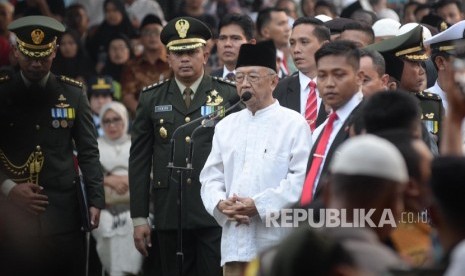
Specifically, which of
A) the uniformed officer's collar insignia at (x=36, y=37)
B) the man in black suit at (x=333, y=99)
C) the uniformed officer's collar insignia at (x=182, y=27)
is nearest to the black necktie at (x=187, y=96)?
the uniformed officer's collar insignia at (x=182, y=27)

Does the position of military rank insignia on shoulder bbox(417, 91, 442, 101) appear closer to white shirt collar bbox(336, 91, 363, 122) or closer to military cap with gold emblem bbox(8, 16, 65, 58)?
white shirt collar bbox(336, 91, 363, 122)

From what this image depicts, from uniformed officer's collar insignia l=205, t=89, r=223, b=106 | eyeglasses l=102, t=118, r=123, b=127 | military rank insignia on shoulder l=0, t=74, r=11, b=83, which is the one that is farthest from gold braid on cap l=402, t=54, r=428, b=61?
eyeglasses l=102, t=118, r=123, b=127

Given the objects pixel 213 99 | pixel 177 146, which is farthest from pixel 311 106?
pixel 177 146

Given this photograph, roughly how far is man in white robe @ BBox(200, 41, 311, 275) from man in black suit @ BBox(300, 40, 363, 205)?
1.31ft

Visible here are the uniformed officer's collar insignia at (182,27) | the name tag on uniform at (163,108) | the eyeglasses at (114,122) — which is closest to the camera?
the name tag on uniform at (163,108)

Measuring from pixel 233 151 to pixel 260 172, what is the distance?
1.09 ft

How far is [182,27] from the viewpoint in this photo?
44.5ft

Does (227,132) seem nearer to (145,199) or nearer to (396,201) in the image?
(145,199)

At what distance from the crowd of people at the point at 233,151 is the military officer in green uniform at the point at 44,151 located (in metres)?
0.01

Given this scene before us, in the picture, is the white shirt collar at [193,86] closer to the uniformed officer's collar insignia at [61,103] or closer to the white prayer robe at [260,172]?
the uniformed officer's collar insignia at [61,103]

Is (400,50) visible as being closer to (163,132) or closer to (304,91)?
(304,91)

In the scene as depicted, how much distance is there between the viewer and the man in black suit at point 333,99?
10609 mm

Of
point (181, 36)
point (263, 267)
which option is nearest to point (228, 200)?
point (181, 36)

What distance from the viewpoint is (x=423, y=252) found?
8180 mm
